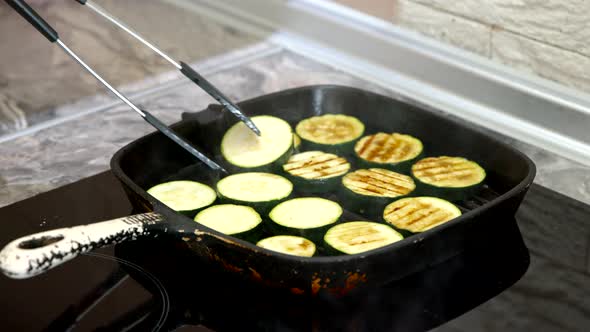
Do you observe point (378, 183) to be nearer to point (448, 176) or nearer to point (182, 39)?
point (448, 176)

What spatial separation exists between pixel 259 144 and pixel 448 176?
317 mm

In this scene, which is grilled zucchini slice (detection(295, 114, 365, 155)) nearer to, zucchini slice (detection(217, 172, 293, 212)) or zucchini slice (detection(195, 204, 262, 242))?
zucchini slice (detection(217, 172, 293, 212))

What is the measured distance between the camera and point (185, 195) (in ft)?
3.99

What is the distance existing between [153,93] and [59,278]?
0.66 metres

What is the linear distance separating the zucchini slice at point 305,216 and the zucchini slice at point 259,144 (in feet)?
0.44

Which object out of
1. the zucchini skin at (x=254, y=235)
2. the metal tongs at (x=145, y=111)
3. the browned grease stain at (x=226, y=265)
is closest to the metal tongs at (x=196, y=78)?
the metal tongs at (x=145, y=111)

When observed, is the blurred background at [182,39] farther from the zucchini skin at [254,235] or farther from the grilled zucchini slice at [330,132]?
the zucchini skin at [254,235]

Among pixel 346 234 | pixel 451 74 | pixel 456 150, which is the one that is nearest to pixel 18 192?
pixel 346 234

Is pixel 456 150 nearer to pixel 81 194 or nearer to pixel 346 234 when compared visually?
pixel 346 234

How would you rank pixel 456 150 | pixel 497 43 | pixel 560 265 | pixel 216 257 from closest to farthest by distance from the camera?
pixel 216 257 → pixel 560 265 → pixel 456 150 → pixel 497 43

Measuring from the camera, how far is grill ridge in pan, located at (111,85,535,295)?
38.1 inches

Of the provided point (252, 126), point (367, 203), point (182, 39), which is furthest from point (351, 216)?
point (182, 39)

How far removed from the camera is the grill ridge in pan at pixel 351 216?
969 millimetres

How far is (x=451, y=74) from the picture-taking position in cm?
161
